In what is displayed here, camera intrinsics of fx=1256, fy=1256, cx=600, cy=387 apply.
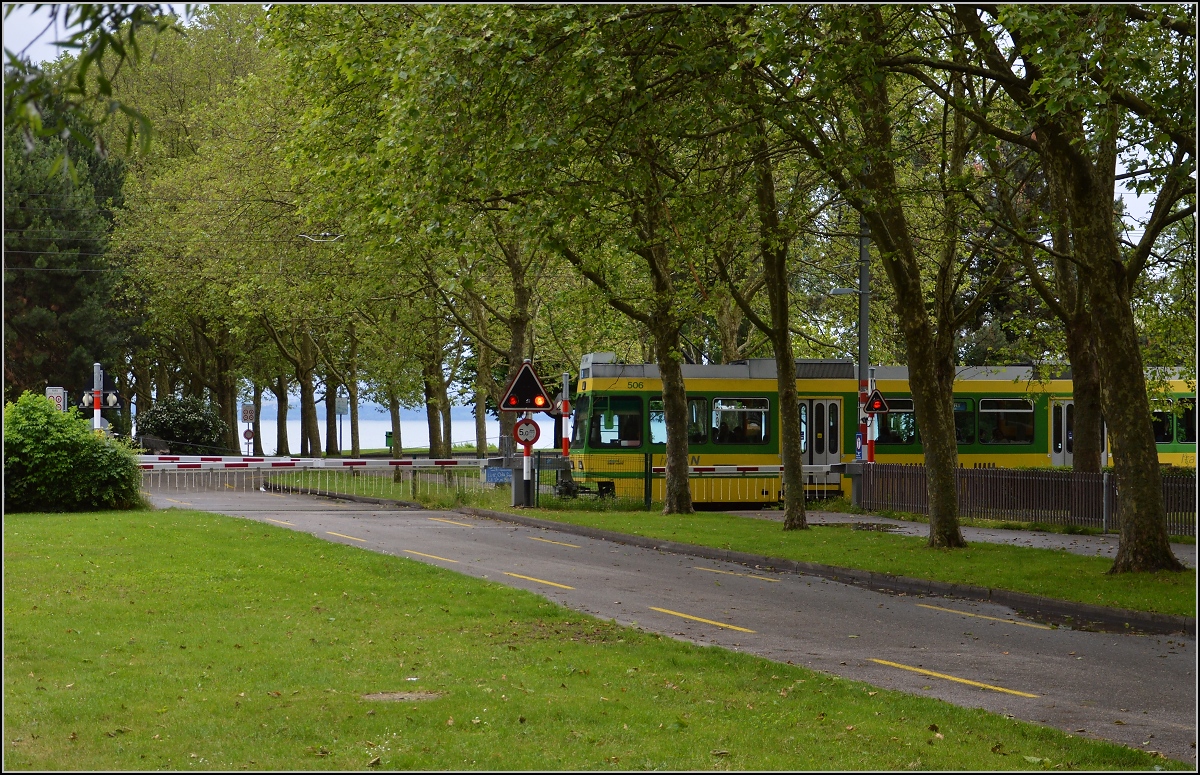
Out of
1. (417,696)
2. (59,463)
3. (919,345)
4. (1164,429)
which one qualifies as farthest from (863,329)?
(417,696)

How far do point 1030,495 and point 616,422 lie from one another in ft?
33.5

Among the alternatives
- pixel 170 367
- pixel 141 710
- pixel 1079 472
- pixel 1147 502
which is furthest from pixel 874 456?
pixel 170 367

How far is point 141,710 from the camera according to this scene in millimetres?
7602

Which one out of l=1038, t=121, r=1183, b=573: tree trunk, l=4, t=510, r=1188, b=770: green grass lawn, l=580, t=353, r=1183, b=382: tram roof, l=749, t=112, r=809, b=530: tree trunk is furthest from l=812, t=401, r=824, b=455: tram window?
l=4, t=510, r=1188, b=770: green grass lawn

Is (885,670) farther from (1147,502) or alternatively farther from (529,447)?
(529,447)

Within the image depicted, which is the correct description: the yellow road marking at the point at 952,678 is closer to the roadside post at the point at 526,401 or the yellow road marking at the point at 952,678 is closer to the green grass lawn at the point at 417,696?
the green grass lawn at the point at 417,696

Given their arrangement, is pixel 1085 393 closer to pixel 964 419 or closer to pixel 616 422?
pixel 964 419

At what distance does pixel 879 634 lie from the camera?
12188 mm

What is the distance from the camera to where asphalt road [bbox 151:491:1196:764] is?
905cm

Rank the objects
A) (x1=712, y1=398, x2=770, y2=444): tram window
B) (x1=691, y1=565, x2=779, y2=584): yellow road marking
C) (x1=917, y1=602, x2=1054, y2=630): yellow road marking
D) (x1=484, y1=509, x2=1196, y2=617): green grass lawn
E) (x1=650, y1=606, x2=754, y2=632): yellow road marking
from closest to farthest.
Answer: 1. (x1=650, y1=606, x2=754, y2=632): yellow road marking
2. (x1=917, y1=602, x2=1054, y2=630): yellow road marking
3. (x1=484, y1=509, x2=1196, y2=617): green grass lawn
4. (x1=691, y1=565, x2=779, y2=584): yellow road marking
5. (x1=712, y1=398, x2=770, y2=444): tram window

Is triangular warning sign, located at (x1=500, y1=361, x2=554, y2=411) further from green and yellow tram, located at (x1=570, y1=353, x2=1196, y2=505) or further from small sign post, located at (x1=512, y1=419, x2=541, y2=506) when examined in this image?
green and yellow tram, located at (x1=570, y1=353, x2=1196, y2=505)

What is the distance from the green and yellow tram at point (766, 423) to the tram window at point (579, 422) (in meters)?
0.03

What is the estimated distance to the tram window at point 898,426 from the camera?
32938 mm

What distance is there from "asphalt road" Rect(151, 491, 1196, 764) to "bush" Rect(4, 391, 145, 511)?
17.9ft
